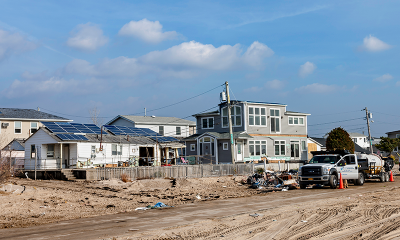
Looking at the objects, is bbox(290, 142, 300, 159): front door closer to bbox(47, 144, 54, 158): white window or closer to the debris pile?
the debris pile

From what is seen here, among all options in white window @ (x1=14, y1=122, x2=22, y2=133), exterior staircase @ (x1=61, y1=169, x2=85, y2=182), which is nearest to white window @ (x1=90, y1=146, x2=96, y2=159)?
exterior staircase @ (x1=61, y1=169, x2=85, y2=182)

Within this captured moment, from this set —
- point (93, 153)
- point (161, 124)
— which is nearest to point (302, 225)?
point (93, 153)

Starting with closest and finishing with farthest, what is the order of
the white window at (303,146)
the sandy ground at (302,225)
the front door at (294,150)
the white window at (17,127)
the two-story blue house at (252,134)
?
the sandy ground at (302,225) → the two-story blue house at (252,134) → the front door at (294,150) → the white window at (303,146) → the white window at (17,127)

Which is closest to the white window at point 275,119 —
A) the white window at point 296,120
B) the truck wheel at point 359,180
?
the white window at point 296,120

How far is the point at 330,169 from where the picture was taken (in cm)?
2269

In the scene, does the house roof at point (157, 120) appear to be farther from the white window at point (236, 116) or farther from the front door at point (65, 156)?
the front door at point (65, 156)

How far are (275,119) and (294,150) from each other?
4758 millimetres

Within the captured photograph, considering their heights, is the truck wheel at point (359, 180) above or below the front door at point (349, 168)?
below

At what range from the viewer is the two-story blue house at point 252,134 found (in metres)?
41.7

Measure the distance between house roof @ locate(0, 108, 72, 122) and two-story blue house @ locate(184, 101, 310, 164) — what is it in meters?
20.1

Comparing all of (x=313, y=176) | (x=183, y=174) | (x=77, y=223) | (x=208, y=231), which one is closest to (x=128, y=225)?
(x=77, y=223)

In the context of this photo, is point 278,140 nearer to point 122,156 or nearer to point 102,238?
point 122,156

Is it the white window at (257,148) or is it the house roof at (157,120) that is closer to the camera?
the white window at (257,148)

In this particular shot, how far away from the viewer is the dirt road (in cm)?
998
